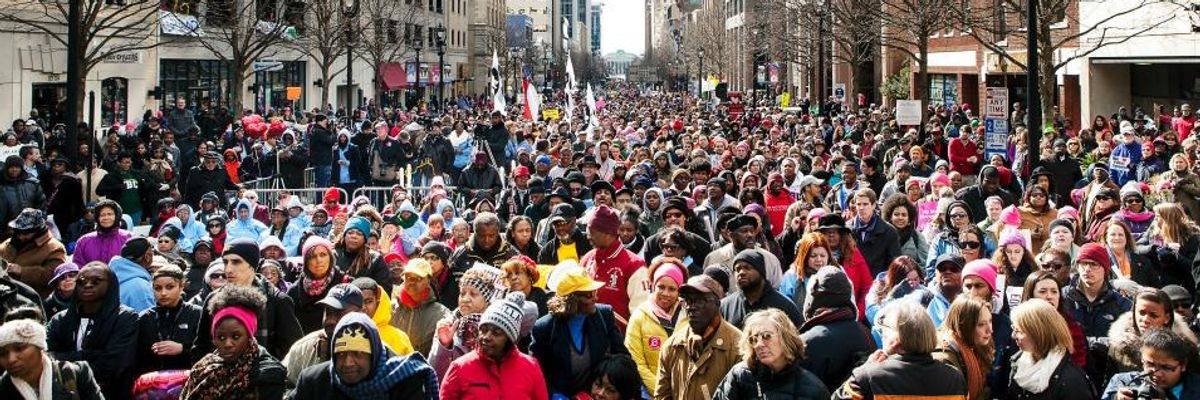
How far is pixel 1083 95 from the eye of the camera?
3481 centimetres

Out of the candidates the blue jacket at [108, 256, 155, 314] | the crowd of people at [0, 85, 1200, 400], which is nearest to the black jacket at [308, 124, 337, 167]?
the crowd of people at [0, 85, 1200, 400]

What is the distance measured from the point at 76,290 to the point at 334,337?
209 centimetres

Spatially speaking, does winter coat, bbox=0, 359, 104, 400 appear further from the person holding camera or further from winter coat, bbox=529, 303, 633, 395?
the person holding camera

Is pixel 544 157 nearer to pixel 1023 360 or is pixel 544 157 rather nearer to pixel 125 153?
pixel 125 153

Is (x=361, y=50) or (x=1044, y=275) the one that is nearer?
(x=1044, y=275)

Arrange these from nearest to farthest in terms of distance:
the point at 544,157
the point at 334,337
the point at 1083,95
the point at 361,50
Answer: the point at 334,337 < the point at 544,157 < the point at 1083,95 < the point at 361,50

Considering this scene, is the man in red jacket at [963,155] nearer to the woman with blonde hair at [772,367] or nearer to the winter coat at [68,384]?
the woman with blonde hair at [772,367]

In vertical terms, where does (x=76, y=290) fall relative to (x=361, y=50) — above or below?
below

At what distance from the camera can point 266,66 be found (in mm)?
45656

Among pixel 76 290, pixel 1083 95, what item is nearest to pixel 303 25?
pixel 1083 95

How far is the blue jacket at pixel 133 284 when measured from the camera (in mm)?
8773

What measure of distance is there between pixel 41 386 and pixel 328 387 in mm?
1356

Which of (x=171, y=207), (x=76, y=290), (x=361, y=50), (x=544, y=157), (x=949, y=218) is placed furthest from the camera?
(x=361, y=50)

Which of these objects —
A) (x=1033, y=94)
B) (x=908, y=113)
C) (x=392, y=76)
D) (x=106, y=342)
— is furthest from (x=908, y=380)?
(x=392, y=76)
